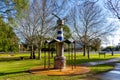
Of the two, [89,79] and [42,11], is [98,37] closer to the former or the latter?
[42,11]

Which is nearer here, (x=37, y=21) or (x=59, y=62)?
(x=59, y=62)

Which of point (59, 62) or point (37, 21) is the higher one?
point (37, 21)

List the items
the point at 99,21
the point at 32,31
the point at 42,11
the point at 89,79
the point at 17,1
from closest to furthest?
the point at 89,79, the point at 17,1, the point at 42,11, the point at 32,31, the point at 99,21

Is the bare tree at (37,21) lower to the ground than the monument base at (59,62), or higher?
higher

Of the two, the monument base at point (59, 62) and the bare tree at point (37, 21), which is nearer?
the monument base at point (59, 62)

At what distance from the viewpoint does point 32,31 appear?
33.1 metres

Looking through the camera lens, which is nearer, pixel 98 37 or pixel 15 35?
pixel 15 35

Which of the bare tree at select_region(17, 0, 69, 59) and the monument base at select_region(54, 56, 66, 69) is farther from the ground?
→ the bare tree at select_region(17, 0, 69, 59)

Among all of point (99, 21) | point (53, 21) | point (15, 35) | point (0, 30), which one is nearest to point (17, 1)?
point (0, 30)

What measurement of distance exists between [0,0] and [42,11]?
616cm

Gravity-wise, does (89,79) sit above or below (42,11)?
below

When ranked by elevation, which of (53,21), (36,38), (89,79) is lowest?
(89,79)

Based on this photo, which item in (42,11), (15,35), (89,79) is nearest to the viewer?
(89,79)

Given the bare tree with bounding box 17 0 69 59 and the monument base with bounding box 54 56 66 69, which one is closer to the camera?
the monument base with bounding box 54 56 66 69
